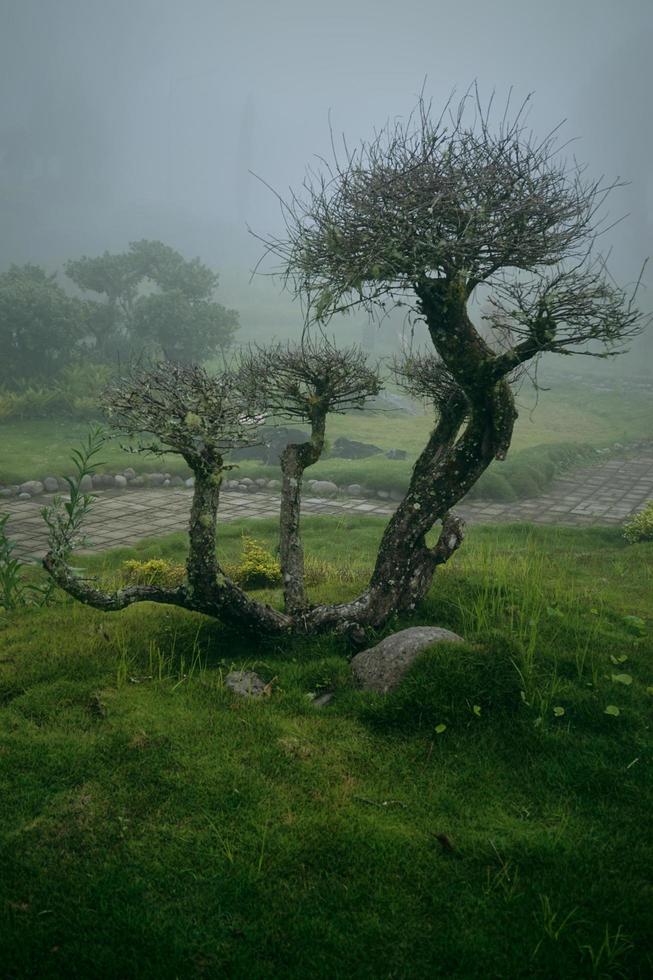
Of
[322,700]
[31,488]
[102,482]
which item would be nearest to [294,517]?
[322,700]

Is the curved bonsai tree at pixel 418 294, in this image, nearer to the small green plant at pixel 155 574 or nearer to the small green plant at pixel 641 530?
the small green plant at pixel 155 574

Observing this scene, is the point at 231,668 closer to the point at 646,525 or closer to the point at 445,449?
the point at 445,449

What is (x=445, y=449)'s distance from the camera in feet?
24.7

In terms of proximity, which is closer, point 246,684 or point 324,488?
point 246,684

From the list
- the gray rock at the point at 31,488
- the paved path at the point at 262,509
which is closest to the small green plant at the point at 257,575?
the paved path at the point at 262,509

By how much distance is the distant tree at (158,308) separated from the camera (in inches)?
1070

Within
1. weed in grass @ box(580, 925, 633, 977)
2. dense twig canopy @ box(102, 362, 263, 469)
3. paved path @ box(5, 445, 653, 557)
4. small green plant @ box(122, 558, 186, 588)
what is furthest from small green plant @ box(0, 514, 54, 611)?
weed in grass @ box(580, 925, 633, 977)

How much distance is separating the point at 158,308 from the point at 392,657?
23871 millimetres

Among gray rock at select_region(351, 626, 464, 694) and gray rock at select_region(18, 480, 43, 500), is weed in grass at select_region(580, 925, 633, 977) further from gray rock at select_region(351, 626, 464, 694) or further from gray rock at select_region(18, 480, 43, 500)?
gray rock at select_region(18, 480, 43, 500)

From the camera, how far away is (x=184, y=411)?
232 inches

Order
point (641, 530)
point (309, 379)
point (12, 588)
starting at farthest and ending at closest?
point (641, 530)
point (12, 588)
point (309, 379)

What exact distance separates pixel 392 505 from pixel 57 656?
10.7 meters

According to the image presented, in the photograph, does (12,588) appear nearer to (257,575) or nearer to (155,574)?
(155,574)

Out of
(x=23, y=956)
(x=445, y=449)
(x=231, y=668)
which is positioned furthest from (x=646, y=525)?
(x=23, y=956)
